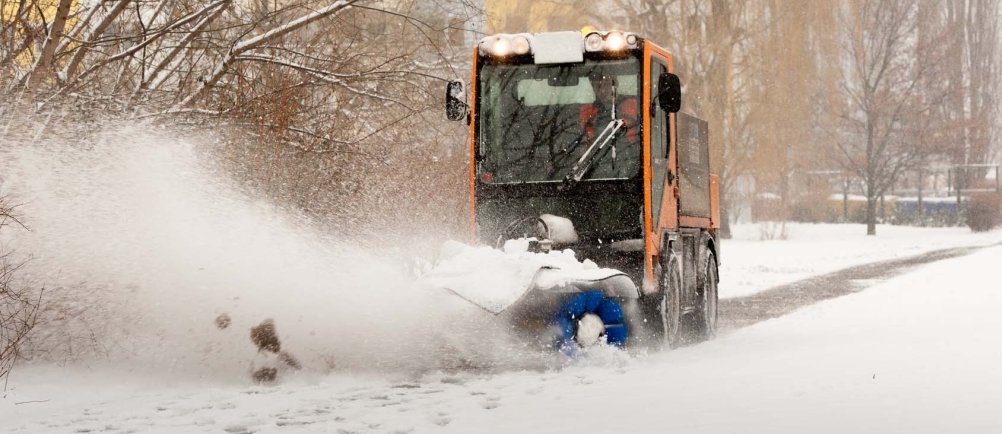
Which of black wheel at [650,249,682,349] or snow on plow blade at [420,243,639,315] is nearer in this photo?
snow on plow blade at [420,243,639,315]

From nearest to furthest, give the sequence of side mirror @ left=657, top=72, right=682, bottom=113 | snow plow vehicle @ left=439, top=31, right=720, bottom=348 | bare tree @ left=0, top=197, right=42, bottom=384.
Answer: bare tree @ left=0, top=197, right=42, bottom=384 → side mirror @ left=657, top=72, right=682, bottom=113 → snow plow vehicle @ left=439, top=31, right=720, bottom=348

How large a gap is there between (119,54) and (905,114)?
A: 34334 mm

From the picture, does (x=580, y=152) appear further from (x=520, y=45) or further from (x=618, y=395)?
(x=618, y=395)

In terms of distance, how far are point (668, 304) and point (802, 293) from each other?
812 centimetres

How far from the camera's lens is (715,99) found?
30703 mm

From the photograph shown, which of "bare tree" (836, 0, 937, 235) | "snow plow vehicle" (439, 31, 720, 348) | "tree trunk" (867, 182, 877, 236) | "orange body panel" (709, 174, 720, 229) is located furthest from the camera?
"bare tree" (836, 0, 937, 235)

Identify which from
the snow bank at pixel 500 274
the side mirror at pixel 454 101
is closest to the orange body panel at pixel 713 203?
the side mirror at pixel 454 101

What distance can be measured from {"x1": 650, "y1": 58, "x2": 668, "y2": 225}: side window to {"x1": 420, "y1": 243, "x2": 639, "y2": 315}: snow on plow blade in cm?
107

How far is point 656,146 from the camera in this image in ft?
32.3

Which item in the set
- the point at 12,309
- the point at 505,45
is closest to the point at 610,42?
the point at 505,45

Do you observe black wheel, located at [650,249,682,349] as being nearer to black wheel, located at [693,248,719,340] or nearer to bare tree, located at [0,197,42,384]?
black wheel, located at [693,248,719,340]

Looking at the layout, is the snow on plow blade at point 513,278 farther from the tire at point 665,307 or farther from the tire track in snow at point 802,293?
the tire track in snow at point 802,293

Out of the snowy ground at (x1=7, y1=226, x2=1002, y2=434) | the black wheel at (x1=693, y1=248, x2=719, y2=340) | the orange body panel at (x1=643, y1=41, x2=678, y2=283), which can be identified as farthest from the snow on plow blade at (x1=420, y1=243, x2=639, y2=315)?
the black wheel at (x1=693, y1=248, x2=719, y2=340)

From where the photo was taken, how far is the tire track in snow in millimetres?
14211
